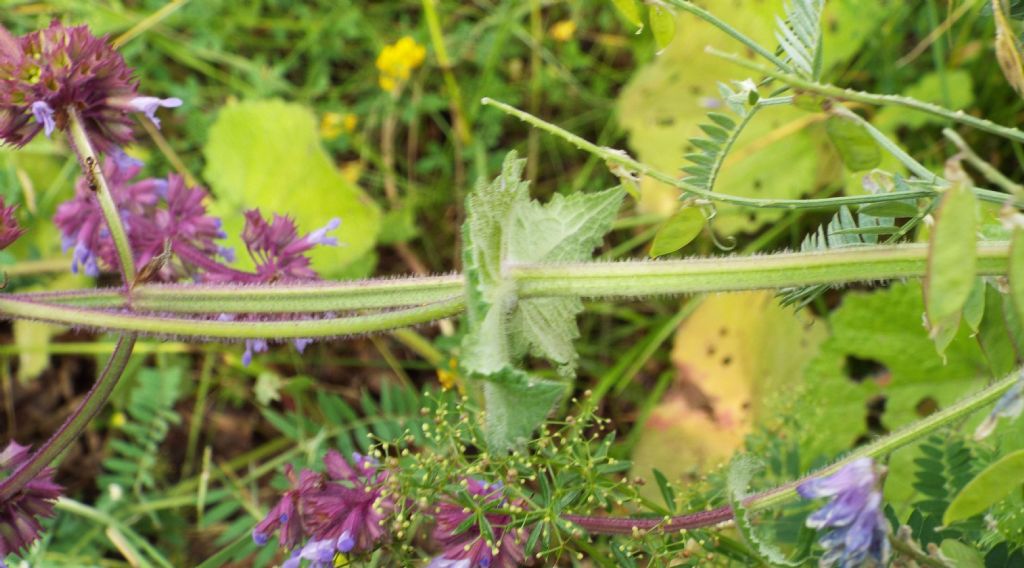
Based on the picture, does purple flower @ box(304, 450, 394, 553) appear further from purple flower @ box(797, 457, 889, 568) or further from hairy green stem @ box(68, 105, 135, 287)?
purple flower @ box(797, 457, 889, 568)

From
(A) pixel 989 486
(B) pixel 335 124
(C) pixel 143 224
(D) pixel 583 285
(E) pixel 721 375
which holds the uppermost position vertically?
(B) pixel 335 124

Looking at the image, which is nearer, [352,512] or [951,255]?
[951,255]

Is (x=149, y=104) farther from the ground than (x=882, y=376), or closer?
farther from the ground

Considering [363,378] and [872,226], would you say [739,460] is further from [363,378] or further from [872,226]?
[363,378]

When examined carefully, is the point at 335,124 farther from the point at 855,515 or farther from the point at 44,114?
the point at 855,515

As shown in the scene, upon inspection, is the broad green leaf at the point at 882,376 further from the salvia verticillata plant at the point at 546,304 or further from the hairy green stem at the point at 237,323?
the hairy green stem at the point at 237,323

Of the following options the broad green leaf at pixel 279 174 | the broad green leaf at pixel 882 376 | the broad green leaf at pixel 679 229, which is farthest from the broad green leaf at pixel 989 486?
the broad green leaf at pixel 279 174

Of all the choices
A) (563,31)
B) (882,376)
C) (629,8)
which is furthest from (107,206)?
(563,31)
